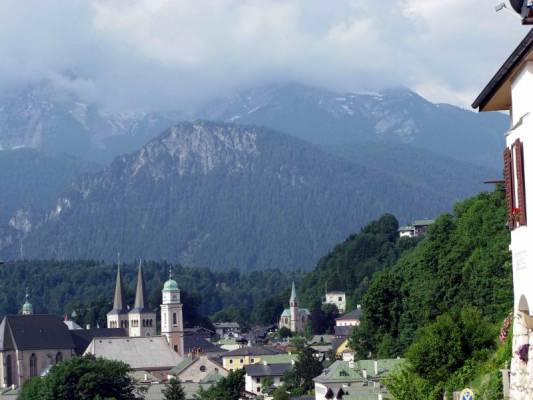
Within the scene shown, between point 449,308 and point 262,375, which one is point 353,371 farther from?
point 262,375

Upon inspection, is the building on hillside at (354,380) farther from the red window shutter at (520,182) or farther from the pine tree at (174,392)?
the red window shutter at (520,182)

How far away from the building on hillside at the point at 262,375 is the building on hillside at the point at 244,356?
19.5 meters

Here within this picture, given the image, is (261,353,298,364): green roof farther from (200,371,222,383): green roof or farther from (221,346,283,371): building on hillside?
(221,346,283,371): building on hillside

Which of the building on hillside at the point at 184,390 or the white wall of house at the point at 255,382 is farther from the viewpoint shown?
the white wall of house at the point at 255,382

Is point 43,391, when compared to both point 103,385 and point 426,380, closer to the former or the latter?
point 103,385

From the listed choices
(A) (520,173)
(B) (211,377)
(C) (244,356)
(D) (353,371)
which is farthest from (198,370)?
(A) (520,173)

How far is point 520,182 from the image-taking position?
1644cm

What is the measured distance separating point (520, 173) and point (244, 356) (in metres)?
175

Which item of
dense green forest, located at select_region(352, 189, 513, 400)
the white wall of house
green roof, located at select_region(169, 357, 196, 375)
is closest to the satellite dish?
dense green forest, located at select_region(352, 189, 513, 400)

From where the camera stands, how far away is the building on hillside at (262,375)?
16000 centimetres

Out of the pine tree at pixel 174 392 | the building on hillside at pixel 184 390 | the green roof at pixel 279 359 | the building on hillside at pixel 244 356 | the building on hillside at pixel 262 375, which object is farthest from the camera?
the building on hillside at pixel 244 356

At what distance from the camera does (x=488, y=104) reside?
727 inches

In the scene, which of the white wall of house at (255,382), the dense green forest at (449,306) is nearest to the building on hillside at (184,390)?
the white wall of house at (255,382)

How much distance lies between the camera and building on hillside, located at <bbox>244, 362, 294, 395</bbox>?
160 metres
